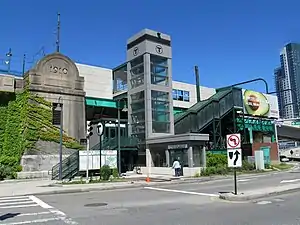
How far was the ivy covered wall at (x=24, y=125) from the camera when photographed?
32.4 metres

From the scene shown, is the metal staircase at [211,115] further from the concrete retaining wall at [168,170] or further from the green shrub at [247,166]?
the concrete retaining wall at [168,170]

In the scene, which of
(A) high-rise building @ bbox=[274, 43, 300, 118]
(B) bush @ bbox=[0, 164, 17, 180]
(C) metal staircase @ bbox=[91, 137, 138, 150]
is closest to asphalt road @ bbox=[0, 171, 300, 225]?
(B) bush @ bbox=[0, 164, 17, 180]

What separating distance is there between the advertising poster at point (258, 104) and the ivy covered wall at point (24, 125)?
39.0 m

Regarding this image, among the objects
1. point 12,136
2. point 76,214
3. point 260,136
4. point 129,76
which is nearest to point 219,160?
point 129,76

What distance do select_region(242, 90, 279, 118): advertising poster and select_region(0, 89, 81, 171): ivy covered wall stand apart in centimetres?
3895

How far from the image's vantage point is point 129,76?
38.0 metres

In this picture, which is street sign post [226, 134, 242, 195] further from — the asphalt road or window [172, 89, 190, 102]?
window [172, 89, 190, 102]

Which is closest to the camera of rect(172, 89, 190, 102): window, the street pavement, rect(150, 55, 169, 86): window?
the street pavement

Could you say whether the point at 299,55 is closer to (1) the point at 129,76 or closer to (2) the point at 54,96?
(1) the point at 129,76

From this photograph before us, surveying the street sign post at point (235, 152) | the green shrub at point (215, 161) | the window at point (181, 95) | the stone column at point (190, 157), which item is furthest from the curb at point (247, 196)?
the window at point (181, 95)

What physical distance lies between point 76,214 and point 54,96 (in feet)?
87.0

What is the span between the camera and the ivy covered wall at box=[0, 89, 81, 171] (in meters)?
32.4

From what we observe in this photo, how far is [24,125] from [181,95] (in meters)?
30.8

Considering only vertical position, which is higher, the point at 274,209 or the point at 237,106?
the point at 237,106
